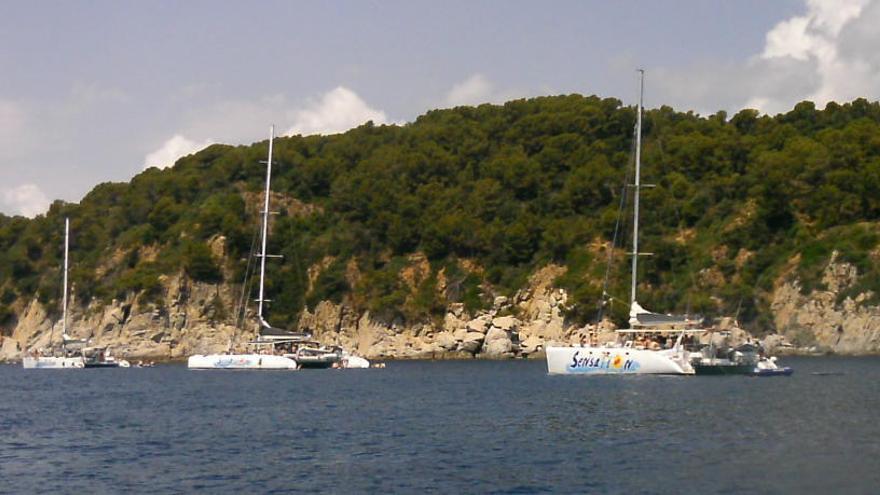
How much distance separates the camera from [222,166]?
4552 inches

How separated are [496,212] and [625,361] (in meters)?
47.0

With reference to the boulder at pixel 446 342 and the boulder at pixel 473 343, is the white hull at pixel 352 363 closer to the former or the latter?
the boulder at pixel 473 343

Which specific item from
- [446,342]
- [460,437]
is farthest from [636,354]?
[446,342]

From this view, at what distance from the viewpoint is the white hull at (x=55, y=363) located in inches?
3541

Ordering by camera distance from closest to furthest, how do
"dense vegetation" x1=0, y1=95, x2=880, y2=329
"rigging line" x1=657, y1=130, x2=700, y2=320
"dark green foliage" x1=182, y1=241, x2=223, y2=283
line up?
"rigging line" x1=657, y1=130, x2=700, y2=320
"dense vegetation" x1=0, y1=95, x2=880, y2=329
"dark green foliage" x1=182, y1=241, x2=223, y2=283

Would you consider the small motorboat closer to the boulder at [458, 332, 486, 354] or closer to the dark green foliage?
the boulder at [458, 332, 486, 354]

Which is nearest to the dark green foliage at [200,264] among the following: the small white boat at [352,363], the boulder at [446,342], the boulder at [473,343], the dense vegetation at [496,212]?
the dense vegetation at [496,212]

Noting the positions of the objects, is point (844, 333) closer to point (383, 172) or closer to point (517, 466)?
point (383, 172)

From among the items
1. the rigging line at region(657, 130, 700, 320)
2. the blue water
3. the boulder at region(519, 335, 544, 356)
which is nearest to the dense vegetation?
the rigging line at region(657, 130, 700, 320)

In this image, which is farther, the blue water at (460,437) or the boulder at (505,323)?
the boulder at (505,323)

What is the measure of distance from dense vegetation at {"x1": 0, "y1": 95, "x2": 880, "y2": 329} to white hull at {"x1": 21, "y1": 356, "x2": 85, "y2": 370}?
1386 centimetres

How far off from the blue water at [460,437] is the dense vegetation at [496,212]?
3240 centimetres

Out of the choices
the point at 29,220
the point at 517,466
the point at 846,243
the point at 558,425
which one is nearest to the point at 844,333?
the point at 846,243

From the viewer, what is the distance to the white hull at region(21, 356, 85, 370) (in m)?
89.9
